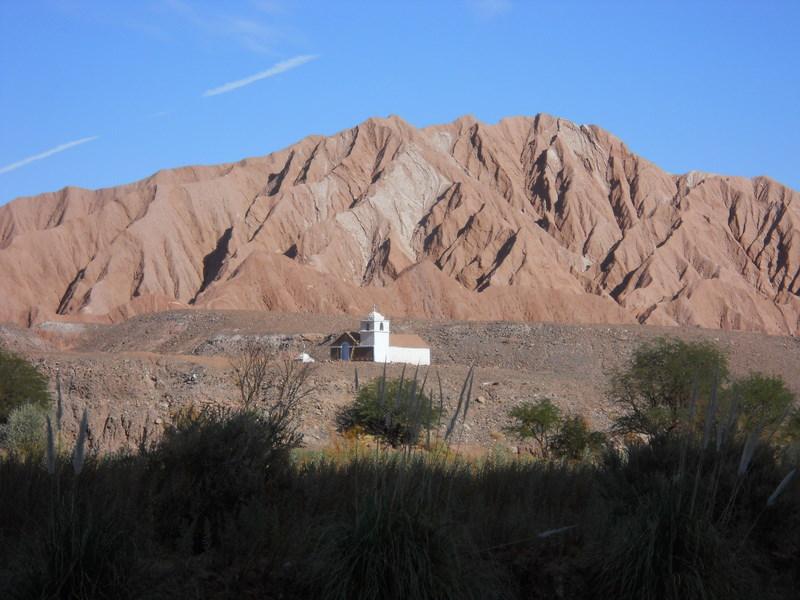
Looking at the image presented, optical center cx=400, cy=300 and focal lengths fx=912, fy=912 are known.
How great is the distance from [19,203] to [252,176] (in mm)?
40339

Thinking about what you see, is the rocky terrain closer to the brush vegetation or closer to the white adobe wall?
the white adobe wall

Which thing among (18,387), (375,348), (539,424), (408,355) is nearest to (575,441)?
(539,424)

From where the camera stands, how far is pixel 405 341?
59438mm

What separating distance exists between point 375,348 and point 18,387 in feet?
96.7

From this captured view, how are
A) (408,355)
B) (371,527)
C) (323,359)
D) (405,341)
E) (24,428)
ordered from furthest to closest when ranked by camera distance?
(405,341) < (323,359) < (408,355) < (24,428) < (371,527)

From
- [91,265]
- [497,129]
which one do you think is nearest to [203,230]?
[91,265]

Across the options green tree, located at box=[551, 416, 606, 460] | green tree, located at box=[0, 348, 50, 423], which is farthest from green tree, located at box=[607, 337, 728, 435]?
green tree, located at box=[0, 348, 50, 423]

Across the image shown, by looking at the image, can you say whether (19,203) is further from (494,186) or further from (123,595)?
(123,595)

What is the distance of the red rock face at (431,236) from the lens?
106 metres

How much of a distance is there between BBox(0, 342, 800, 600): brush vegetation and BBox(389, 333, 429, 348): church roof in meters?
47.9

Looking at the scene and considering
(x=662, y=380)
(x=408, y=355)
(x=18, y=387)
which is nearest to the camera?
(x=18, y=387)

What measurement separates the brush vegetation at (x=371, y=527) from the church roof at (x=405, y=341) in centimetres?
4787

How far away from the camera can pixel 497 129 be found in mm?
156500

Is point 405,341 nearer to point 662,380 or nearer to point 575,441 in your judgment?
point 662,380
